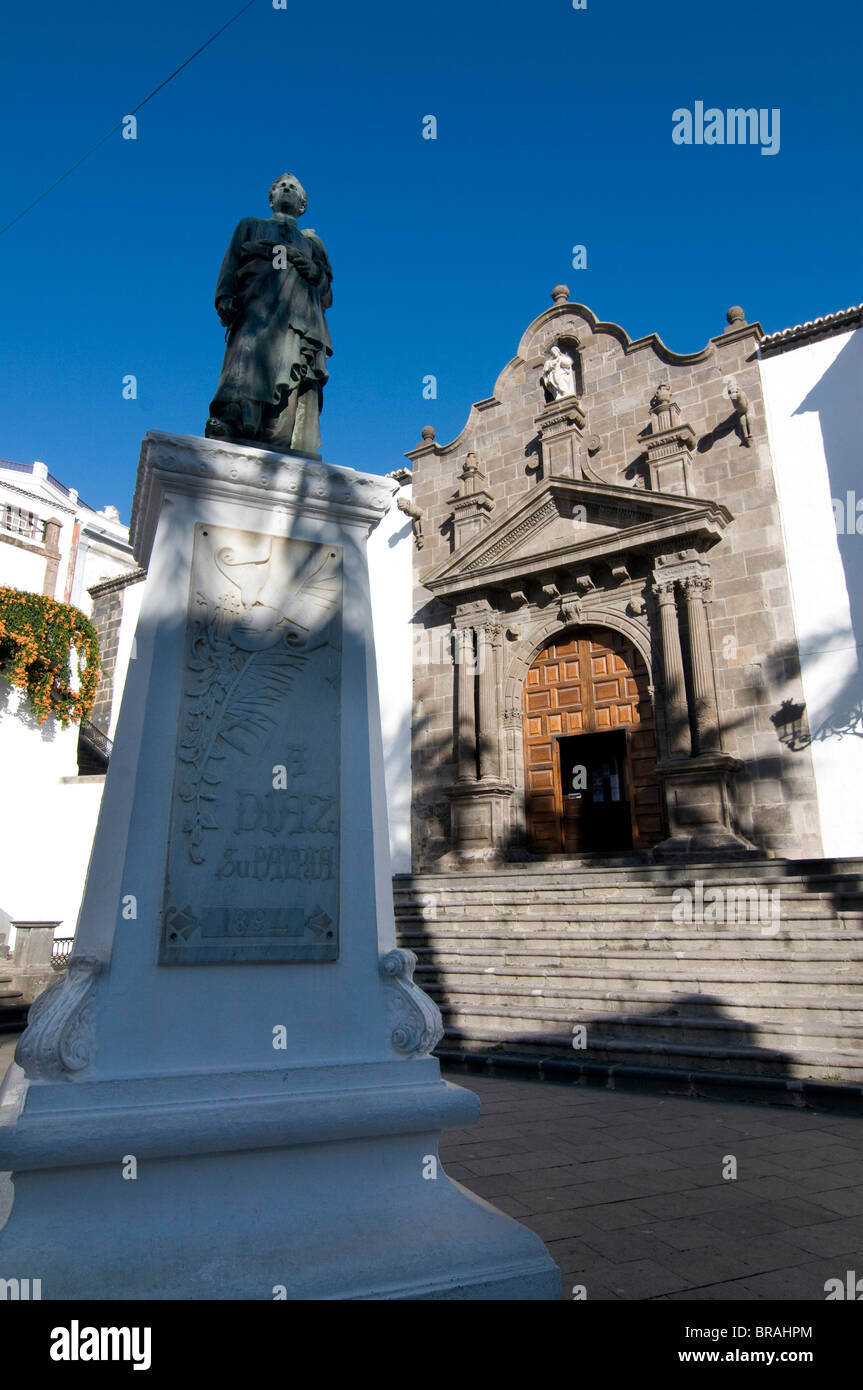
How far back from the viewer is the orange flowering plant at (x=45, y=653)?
14781 mm

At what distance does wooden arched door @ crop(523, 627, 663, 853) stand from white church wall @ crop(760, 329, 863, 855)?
→ 223 centimetres

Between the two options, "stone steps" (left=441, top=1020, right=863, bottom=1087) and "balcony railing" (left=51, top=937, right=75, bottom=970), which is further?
"balcony railing" (left=51, top=937, right=75, bottom=970)

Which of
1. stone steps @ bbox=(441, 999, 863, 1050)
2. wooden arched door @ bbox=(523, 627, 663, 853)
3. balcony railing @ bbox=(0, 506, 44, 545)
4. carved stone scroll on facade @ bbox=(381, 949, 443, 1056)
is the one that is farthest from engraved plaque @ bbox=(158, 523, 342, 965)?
balcony railing @ bbox=(0, 506, 44, 545)

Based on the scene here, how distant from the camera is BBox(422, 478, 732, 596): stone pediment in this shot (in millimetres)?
11836

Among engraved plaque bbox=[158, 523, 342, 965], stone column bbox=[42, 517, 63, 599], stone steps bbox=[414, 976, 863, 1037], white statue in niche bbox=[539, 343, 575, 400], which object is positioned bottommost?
stone steps bbox=[414, 976, 863, 1037]

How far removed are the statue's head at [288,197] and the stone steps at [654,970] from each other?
5802mm

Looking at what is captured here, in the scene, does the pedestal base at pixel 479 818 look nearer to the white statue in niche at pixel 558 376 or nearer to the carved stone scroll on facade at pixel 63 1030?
the white statue in niche at pixel 558 376

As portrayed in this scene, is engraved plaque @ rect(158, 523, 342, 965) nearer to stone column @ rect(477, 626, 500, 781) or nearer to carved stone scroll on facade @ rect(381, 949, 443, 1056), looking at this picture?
carved stone scroll on facade @ rect(381, 949, 443, 1056)

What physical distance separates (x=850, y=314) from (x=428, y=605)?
743 centimetres

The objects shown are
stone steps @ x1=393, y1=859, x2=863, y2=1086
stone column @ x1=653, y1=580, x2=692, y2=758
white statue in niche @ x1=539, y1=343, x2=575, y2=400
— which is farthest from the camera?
white statue in niche @ x1=539, y1=343, x2=575, y2=400

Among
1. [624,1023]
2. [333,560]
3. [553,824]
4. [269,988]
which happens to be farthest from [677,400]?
[269,988]

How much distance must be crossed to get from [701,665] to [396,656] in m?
5.37

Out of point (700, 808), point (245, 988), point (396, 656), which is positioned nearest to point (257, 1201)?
point (245, 988)
